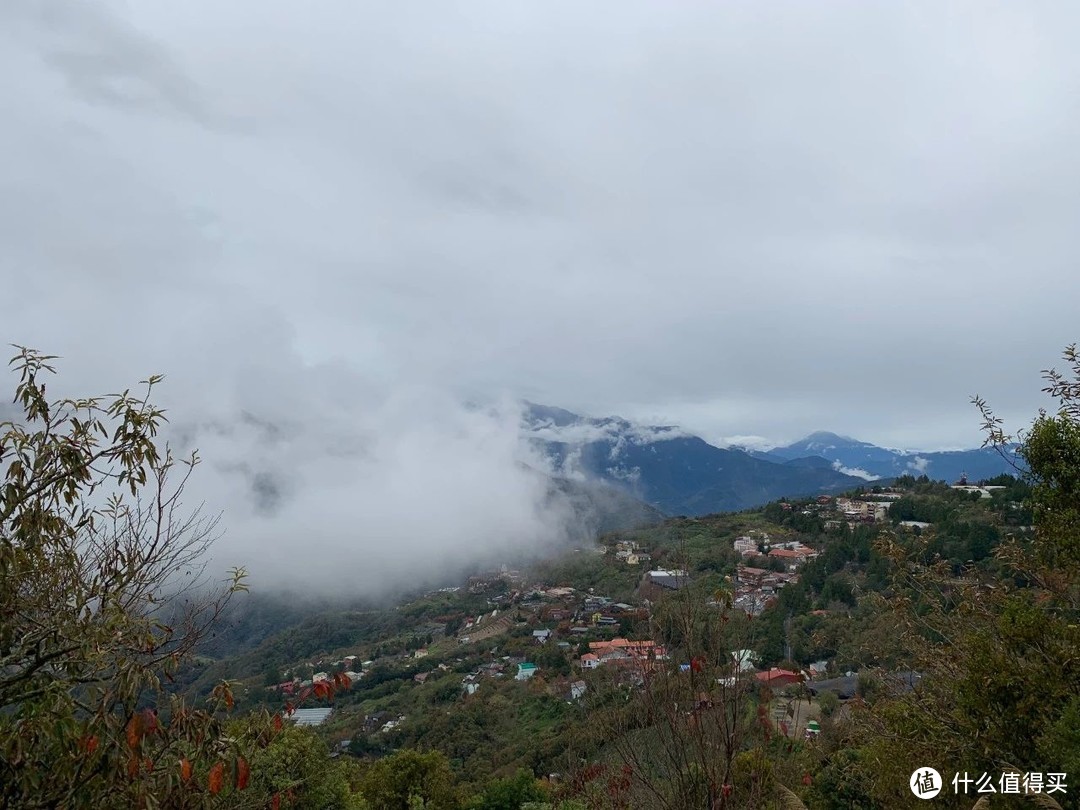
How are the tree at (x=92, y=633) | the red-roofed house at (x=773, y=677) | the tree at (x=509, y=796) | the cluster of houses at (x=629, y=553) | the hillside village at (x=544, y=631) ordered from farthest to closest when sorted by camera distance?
1. the cluster of houses at (x=629, y=553)
2. the hillside village at (x=544, y=631)
3. the tree at (x=509, y=796)
4. the red-roofed house at (x=773, y=677)
5. the tree at (x=92, y=633)

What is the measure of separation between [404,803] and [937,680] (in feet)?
51.9

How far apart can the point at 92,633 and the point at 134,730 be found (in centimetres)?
62

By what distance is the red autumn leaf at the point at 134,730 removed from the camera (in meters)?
3.24

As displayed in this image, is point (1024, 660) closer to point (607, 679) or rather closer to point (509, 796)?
point (607, 679)

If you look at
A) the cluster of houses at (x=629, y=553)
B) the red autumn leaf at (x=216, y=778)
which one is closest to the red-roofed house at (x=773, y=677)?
the red autumn leaf at (x=216, y=778)

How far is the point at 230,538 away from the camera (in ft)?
563

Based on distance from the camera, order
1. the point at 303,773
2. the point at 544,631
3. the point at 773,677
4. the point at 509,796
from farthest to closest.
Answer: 1. the point at 544,631
2. the point at 509,796
3. the point at 303,773
4. the point at 773,677

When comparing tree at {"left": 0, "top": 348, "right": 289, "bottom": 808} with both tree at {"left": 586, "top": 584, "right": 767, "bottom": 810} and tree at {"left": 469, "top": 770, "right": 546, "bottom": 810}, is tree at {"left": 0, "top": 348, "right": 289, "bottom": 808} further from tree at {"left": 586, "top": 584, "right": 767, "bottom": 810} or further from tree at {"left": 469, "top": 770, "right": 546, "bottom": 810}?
tree at {"left": 469, "top": 770, "right": 546, "bottom": 810}

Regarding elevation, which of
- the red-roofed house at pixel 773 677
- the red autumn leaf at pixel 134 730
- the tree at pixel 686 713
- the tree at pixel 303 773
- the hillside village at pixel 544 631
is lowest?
the hillside village at pixel 544 631

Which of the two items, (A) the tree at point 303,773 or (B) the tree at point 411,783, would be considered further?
(B) the tree at point 411,783

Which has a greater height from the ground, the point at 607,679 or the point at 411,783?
the point at 607,679

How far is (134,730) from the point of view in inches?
129

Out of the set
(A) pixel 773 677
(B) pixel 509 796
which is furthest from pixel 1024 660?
(B) pixel 509 796

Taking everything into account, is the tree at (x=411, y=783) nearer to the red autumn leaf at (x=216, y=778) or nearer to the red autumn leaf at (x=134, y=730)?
the red autumn leaf at (x=216, y=778)
